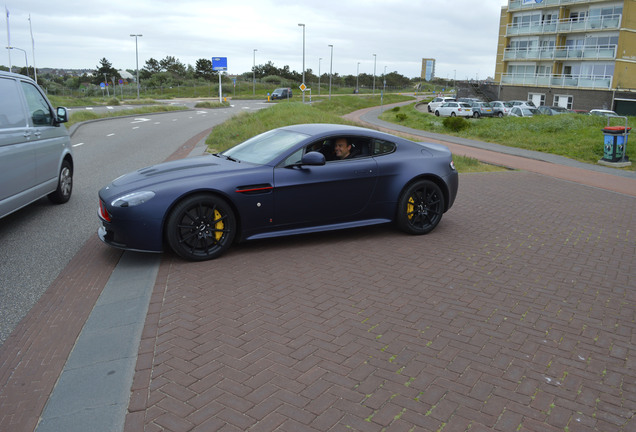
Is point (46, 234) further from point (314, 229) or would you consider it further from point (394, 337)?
point (394, 337)

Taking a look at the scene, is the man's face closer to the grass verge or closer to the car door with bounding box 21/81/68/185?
the car door with bounding box 21/81/68/185

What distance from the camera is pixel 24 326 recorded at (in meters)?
4.36

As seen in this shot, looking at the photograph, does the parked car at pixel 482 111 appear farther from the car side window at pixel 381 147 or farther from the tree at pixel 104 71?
the tree at pixel 104 71

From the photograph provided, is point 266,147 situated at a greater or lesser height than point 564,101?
lesser

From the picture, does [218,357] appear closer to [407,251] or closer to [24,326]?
→ [24,326]

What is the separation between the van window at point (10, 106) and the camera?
22.4 ft

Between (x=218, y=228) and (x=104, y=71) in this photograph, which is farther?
(x=104, y=71)

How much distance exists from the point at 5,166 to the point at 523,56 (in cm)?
6631

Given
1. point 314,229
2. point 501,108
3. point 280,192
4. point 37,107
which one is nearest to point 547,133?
point 314,229

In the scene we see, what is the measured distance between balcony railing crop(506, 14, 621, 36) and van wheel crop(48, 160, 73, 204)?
5691 cm

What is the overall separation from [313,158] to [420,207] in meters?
1.73

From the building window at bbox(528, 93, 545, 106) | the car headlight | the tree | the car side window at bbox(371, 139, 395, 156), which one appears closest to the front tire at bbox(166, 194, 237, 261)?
the car headlight

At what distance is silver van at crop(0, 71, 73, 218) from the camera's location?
6.67 meters

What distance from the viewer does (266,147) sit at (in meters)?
6.82
